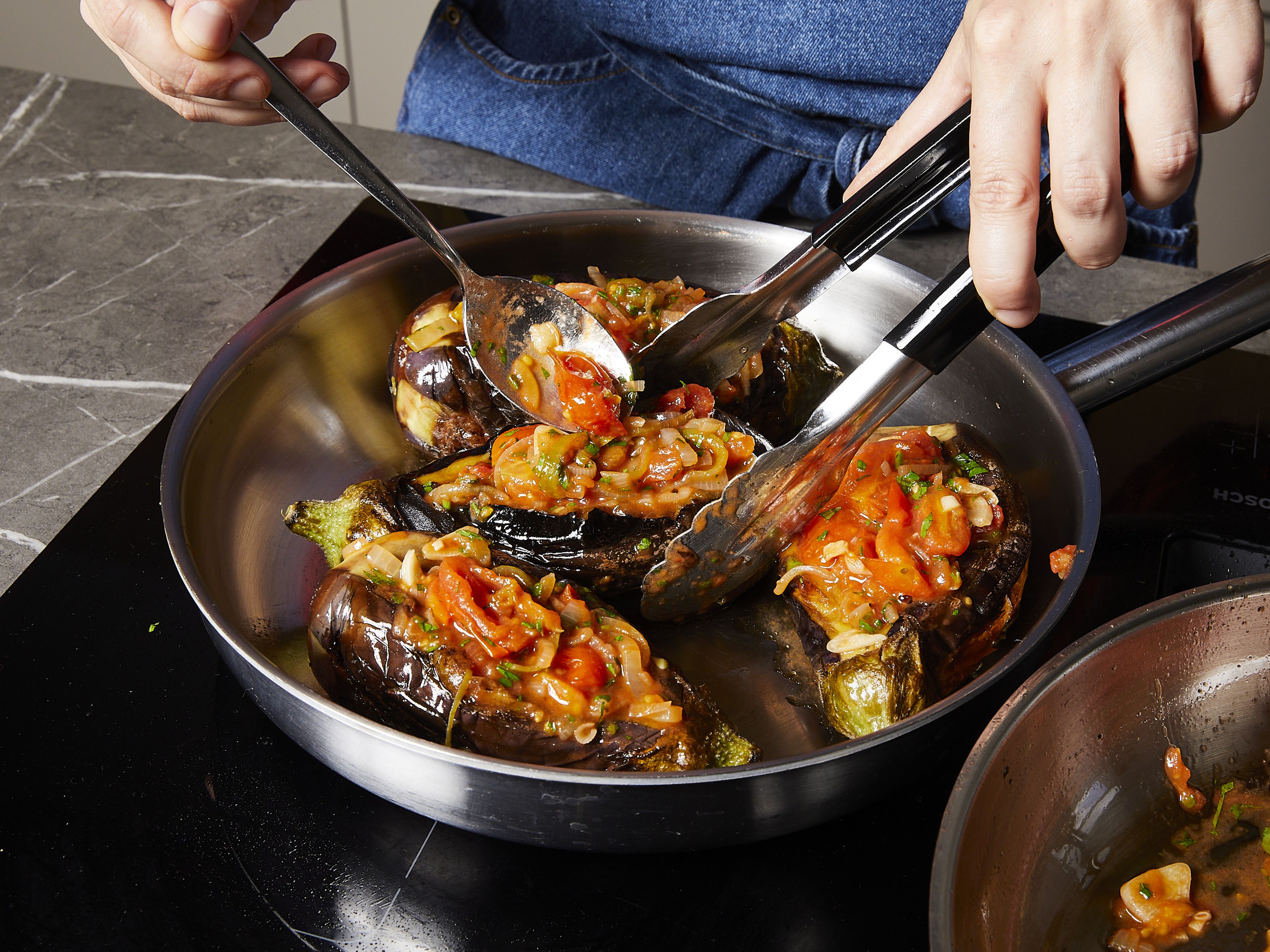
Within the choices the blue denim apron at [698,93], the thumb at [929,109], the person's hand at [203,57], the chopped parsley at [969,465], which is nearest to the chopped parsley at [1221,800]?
the chopped parsley at [969,465]

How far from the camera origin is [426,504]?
1.98m

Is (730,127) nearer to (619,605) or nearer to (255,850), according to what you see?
(619,605)

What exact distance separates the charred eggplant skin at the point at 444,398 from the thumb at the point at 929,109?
2.74 feet

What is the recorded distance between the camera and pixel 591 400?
80.2 inches

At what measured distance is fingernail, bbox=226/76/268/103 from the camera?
1.87 metres

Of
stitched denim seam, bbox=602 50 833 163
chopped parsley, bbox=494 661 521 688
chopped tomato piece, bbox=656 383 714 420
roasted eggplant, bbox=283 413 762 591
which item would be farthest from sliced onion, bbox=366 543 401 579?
stitched denim seam, bbox=602 50 833 163

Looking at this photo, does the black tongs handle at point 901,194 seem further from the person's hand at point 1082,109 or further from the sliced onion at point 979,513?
the sliced onion at point 979,513

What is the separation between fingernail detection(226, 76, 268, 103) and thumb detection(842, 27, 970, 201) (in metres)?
1.10

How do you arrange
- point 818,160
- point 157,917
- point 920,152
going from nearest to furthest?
point 157,917
point 920,152
point 818,160

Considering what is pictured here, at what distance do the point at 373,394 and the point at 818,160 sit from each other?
1.45 meters

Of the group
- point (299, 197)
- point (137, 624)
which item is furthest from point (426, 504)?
point (299, 197)

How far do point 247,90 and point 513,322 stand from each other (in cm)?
67

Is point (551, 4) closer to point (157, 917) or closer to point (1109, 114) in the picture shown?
point (1109, 114)

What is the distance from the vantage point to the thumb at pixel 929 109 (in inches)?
72.2
